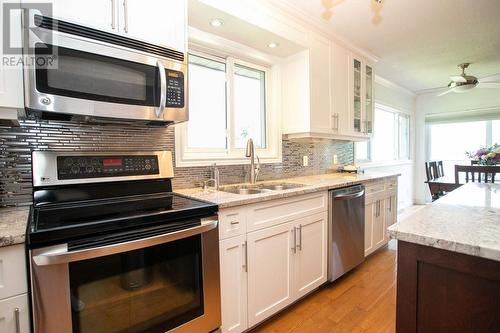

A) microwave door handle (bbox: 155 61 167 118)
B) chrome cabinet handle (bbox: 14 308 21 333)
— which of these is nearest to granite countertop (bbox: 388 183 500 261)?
microwave door handle (bbox: 155 61 167 118)

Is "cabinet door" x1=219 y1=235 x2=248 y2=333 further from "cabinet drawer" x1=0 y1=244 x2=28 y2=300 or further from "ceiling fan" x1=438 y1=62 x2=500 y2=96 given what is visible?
"ceiling fan" x1=438 y1=62 x2=500 y2=96

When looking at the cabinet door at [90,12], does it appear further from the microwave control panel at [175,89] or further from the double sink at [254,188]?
the double sink at [254,188]

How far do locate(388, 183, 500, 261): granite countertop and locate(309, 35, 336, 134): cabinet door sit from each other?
1396 mm

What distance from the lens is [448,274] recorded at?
0.80 meters

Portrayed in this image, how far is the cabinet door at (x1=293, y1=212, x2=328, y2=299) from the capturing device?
1835mm

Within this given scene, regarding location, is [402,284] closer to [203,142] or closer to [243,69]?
[203,142]

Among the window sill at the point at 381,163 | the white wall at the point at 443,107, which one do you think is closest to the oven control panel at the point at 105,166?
the window sill at the point at 381,163

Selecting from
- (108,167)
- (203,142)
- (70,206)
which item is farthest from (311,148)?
(70,206)

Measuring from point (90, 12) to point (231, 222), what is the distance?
1.24m

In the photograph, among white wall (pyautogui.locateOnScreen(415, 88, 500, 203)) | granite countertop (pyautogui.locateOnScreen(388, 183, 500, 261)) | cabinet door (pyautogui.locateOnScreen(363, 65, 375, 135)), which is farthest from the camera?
white wall (pyautogui.locateOnScreen(415, 88, 500, 203))

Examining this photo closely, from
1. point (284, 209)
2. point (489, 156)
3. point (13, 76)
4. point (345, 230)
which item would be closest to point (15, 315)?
point (13, 76)

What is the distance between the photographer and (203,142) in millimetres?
2096

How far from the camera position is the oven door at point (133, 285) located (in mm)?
887

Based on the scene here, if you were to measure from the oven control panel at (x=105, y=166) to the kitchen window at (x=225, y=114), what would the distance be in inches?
11.0
